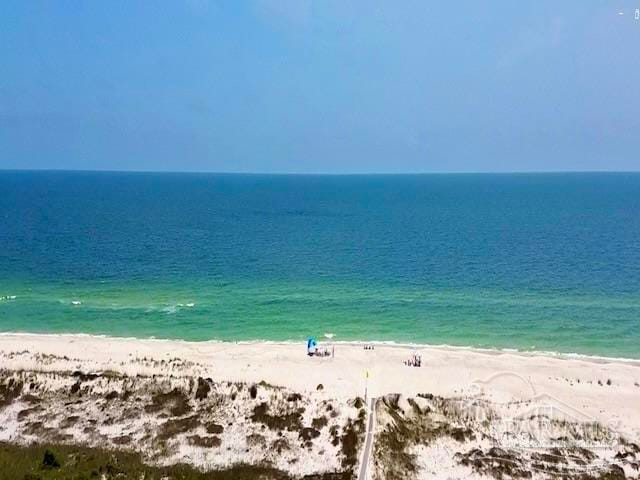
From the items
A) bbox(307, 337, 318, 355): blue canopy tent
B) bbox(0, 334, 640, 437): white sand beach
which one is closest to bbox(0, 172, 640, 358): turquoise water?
bbox(0, 334, 640, 437): white sand beach

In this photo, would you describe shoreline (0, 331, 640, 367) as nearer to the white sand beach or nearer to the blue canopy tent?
the white sand beach

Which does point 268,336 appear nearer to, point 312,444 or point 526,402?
point 312,444

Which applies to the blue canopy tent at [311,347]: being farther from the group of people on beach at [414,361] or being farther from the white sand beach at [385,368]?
the group of people on beach at [414,361]

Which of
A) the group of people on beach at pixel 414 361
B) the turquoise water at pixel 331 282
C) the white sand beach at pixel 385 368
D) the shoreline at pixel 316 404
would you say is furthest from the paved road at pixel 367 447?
the turquoise water at pixel 331 282

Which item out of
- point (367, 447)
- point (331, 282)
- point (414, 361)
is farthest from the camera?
point (331, 282)

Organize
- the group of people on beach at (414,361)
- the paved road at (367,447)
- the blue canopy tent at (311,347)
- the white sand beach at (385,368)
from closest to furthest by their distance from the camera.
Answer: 1. the paved road at (367,447)
2. the white sand beach at (385,368)
3. the group of people on beach at (414,361)
4. the blue canopy tent at (311,347)

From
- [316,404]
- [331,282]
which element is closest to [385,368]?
[316,404]

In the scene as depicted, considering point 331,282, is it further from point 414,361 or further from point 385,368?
point 385,368

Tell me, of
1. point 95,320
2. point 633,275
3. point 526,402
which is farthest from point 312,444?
point 633,275

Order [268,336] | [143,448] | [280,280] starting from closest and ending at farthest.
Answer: [143,448] → [268,336] → [280,280]

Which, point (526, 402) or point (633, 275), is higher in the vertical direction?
point (633, 275)

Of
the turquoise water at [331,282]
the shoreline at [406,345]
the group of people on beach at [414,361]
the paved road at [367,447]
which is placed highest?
the turquoise water at [331,282]
